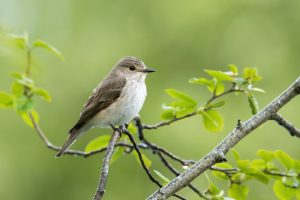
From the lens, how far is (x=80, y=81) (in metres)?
10.9

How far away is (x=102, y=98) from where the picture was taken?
17.7 feet

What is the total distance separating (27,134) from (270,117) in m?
8.37

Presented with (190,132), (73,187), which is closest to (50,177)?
(73,187)

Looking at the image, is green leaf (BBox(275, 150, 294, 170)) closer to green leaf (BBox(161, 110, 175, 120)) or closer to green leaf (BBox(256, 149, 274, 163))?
green leaf (BBox(256, 149, 274, 163))

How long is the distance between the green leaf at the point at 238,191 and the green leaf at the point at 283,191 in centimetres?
17

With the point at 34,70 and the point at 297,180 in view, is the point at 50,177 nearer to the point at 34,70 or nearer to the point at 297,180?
the point at 34,70

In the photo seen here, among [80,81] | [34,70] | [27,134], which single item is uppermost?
[34,70]

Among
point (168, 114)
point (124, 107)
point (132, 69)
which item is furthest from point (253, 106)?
point (132, 69)

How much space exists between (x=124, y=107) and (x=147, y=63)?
5971 millimetres

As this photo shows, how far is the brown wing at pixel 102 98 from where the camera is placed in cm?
514

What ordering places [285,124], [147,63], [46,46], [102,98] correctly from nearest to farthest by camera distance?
[285,124] < [46,46] < [102,98] < [147,63]

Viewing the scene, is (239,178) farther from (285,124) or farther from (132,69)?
(132,69)

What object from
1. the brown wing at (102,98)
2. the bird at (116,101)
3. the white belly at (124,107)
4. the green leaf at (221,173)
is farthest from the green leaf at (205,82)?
the brown wing at (102,98)

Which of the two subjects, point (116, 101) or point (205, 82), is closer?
point (205, 82)
